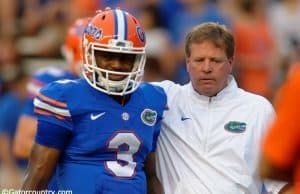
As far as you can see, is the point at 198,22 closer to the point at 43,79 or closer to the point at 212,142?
the point at 43,79

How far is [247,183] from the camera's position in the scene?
5.39 m

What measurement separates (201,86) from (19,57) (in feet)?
18.9

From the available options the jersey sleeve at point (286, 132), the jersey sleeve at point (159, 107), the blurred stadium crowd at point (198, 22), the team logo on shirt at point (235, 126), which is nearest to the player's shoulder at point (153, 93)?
the jersey sleeve at point (159, 107)

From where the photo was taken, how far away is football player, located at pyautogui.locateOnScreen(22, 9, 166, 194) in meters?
5.06

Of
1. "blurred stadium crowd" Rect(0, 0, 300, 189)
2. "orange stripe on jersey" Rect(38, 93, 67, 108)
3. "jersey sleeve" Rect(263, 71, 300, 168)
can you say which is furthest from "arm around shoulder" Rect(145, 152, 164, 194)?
"blurred stadium crowd" Rect(0, 0, 300, 189)

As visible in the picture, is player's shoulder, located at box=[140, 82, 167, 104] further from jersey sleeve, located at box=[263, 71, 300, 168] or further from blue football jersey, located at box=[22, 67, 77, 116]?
jersey sleeve, located at box=[263, 71, 300, 168]

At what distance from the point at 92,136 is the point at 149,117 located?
0.36 meters

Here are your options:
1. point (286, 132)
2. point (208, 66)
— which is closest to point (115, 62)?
point (208, 66)

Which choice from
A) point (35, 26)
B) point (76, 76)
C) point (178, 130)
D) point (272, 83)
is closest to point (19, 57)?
point (35, 26)

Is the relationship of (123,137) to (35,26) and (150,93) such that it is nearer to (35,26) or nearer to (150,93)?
(150,93)

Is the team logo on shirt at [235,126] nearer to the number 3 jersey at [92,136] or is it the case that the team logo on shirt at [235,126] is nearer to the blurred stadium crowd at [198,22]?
the number 3 jersey at [92,136]

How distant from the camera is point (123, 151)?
204 inches

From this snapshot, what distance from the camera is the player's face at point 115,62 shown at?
5137 mm

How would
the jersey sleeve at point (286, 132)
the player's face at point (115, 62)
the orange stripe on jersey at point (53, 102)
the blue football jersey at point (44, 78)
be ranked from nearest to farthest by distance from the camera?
1. the jersey sleeve at point (286, 132)
2. the orange stripe on jersey at point (53, 102)
3. the player's face at point (115, 62)
4. the blue football jersey at point (44, 78)
